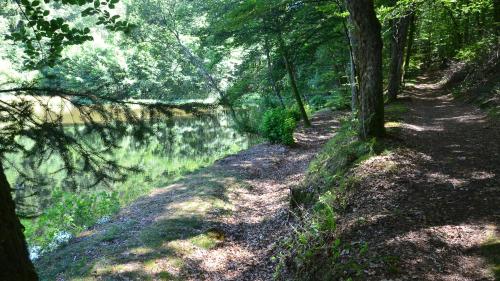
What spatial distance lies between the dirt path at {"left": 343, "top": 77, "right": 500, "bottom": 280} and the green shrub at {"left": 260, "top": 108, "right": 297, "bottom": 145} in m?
6.57

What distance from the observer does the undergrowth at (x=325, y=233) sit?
459 cm

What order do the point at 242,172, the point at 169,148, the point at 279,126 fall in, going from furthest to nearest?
the point at 279,126, the point at 242,172, the point at 169,148

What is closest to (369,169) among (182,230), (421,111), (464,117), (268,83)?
(182,230)

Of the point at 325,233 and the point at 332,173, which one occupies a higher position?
the point at 332,173

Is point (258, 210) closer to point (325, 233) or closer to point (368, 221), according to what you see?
point (325, 233)

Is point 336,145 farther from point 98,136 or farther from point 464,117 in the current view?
point 98,136

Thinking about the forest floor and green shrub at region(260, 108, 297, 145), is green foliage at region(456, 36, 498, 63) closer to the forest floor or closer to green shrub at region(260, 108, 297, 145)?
the forest floor

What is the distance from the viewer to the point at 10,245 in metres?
2.18

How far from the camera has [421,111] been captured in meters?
13.2

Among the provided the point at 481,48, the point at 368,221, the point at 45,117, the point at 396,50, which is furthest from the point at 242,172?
the point at 481,48

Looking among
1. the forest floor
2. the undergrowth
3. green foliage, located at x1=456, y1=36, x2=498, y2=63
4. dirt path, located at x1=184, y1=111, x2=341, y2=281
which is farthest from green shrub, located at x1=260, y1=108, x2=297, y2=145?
green foliage, located at x1=456, y1=36, x2=498, y2=63

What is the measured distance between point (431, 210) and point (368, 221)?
2.67ft

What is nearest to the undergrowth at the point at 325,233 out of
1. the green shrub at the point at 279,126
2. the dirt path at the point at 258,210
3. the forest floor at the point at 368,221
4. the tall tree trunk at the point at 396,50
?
the forest floor at the point at 368,221

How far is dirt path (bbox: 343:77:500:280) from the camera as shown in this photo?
3996 millimetres
